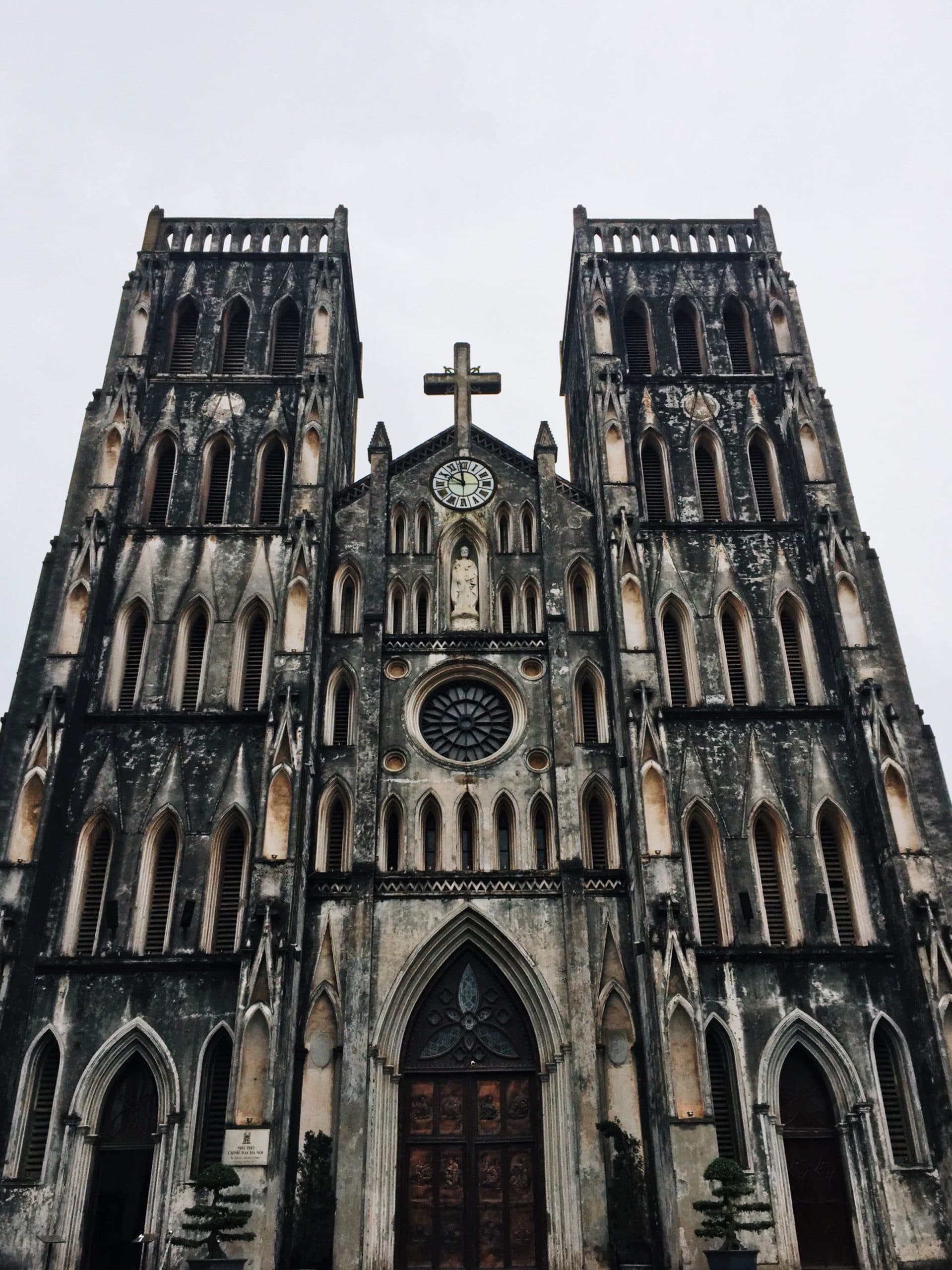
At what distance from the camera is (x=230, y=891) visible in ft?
72.3

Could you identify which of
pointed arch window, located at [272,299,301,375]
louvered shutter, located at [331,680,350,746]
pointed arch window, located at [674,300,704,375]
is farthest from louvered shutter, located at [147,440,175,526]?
pointed arch window, located at [674,300,704,375]

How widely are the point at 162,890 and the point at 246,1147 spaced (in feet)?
17.7

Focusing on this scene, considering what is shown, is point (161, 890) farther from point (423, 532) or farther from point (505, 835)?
point (423, 532)

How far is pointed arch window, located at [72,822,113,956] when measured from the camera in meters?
21.4

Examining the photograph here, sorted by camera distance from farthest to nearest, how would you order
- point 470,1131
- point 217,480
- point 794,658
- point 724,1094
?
point 217,480
point 794,658
point 470,1131
point 724,1094

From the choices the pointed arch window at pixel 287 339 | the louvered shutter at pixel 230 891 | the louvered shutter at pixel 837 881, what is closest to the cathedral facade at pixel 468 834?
the louvered shutter at pixel 230 891

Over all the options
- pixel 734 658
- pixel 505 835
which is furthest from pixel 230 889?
pixel 734 658

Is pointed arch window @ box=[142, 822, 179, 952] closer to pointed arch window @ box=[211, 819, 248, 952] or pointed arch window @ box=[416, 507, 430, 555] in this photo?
pointed arch window @ box=[211, 819, 248, 952]

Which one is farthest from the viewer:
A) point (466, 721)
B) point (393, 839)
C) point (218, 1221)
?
point (466, 721)

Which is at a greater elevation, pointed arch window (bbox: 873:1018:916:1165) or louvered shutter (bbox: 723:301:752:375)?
louvered shutter (bbox: 723:301:752:375)

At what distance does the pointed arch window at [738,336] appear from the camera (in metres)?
29.1

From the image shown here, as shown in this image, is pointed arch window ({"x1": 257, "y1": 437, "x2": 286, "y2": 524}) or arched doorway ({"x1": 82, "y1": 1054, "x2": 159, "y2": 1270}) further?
pointed arch window ({"x1": 257, "y1": 437, "x2": 286, "y2": 524})

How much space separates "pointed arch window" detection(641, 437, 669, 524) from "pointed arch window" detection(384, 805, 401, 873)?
30.1 feet

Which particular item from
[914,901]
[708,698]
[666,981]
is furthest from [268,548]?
[914,901]
